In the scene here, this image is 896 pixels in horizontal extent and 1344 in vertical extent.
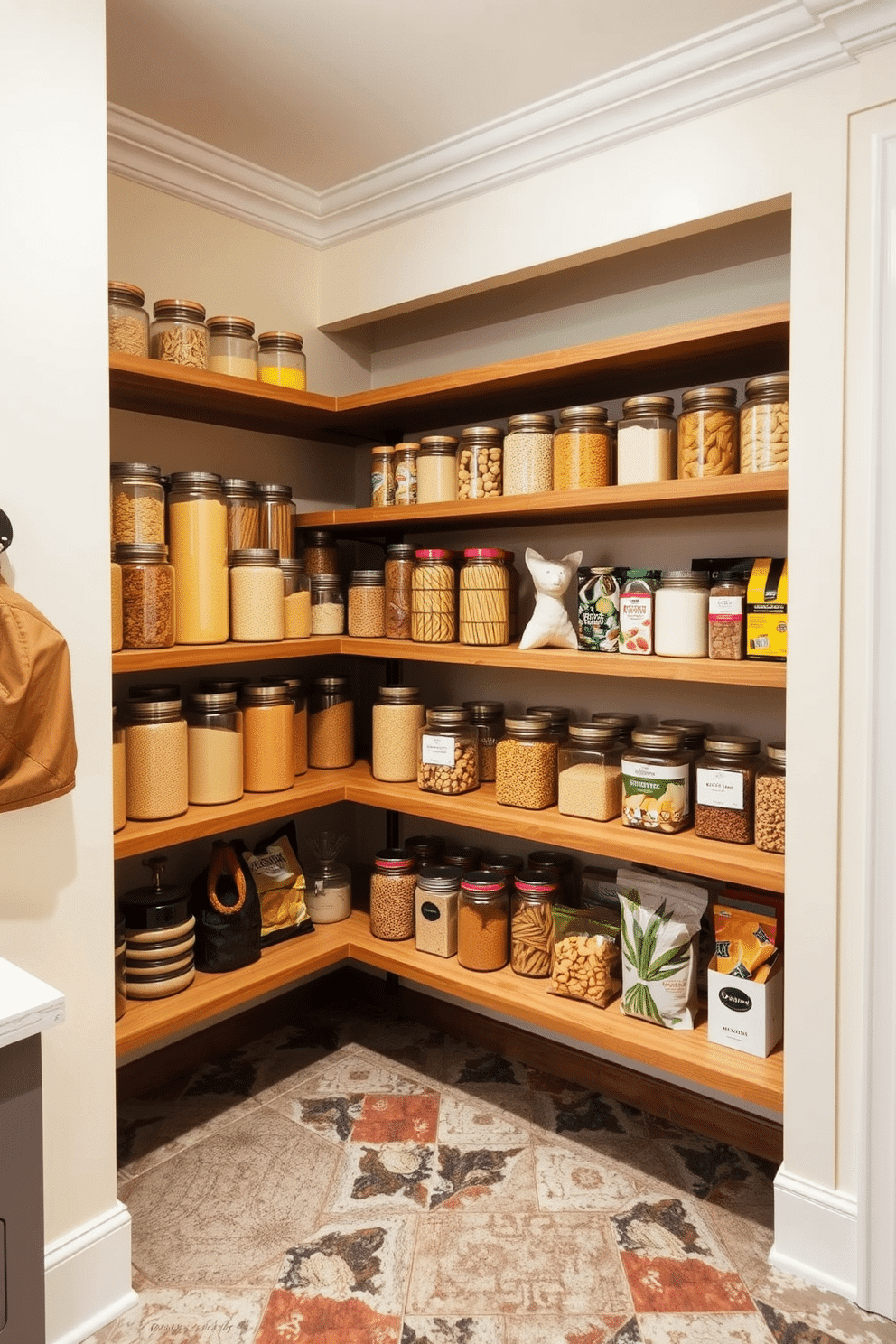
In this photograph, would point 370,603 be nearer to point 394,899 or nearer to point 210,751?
point 210,751

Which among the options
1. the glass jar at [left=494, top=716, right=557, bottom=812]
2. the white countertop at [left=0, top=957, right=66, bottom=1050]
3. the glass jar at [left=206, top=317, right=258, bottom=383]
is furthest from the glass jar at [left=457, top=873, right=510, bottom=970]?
the glass jar at [left=206, top=317, right=258, bottom=383]

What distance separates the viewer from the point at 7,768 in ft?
4.81

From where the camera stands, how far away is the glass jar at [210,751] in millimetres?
2236

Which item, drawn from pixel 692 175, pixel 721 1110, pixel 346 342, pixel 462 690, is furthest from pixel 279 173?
pixel 721 1110

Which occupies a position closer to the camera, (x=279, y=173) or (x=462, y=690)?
(x=279, y=173)

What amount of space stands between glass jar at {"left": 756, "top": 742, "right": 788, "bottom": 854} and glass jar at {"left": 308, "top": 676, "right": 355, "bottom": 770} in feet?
3.96

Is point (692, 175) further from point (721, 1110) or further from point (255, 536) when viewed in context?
point (721, 1110)

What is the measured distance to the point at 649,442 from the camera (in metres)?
1.99

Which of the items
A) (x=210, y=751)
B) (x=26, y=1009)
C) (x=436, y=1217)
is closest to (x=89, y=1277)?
(x=436, y=1217)

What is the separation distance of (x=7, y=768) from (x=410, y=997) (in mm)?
1746

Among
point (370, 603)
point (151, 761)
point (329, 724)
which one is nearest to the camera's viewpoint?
point (151, 761)

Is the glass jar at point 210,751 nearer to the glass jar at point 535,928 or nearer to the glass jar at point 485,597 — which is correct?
the glass jar at point 485,597

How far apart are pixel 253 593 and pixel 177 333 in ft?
2.05

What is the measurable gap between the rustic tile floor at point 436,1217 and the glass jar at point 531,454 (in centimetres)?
157
